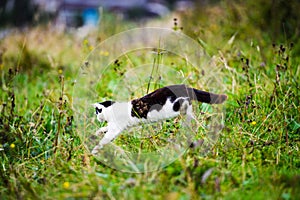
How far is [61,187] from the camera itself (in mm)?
2459

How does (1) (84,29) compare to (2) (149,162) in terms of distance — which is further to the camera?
(1) (84,29)

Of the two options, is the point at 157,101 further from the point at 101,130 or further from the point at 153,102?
the point at 101,130

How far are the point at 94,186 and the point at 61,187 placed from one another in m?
0.19

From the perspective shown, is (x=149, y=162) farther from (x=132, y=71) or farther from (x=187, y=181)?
(x=132, y=71)

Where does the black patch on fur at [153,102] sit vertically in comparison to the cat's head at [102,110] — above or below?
above

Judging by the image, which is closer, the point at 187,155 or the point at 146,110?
the point at 146,110

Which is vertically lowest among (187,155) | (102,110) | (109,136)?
(187,155)

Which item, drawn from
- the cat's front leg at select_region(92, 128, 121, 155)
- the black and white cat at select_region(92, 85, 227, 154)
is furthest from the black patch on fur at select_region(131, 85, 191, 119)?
the cat's front leg at select_region(92, 128, 121, 155)

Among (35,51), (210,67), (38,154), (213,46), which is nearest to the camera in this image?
(38,154)

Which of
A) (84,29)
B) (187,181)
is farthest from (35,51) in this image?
(187,181)

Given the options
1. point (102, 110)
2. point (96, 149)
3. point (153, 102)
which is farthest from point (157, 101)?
point (96, 149)

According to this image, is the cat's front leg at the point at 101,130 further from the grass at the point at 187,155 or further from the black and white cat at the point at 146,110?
the grass at the point at 187,155

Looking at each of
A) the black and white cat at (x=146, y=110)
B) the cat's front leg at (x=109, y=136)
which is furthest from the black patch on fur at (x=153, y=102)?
the cat's front leg at (x=109, y=136)

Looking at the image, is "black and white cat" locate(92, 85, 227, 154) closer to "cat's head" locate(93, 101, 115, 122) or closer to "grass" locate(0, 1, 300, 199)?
"cat's head" locate(93, 101, 115, 122)
